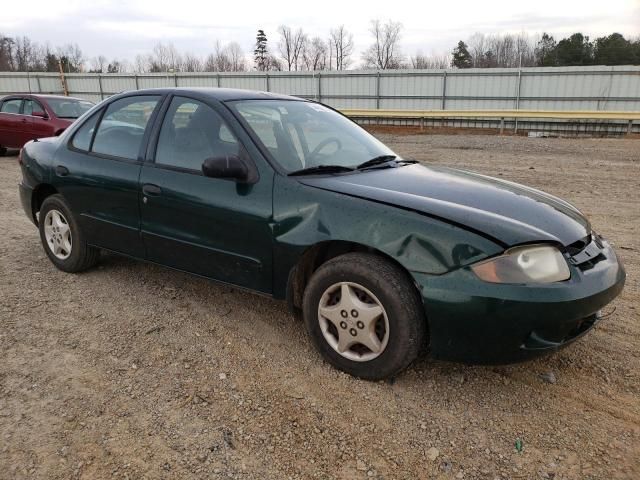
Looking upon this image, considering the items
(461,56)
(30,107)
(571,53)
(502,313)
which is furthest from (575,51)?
(502,313)

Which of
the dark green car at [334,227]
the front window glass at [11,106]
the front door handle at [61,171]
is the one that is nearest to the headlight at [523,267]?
the dark green car at [334,227]

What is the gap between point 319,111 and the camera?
4008 mm

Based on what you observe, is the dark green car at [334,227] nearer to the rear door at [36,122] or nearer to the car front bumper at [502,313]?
the car front bumper at [502,313]

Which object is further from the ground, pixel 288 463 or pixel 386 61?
pixel 386 61

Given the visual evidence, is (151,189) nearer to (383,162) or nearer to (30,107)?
(383,162)

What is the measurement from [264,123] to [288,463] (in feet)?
7.01

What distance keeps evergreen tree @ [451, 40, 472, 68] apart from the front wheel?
5845 centimetres

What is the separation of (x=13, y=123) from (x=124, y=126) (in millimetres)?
9963

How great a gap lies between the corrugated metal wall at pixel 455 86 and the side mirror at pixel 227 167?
67.0 ft

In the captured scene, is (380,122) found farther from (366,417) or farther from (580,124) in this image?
(366,417)

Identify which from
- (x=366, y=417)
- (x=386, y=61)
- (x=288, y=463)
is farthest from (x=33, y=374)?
(x=386, y=61)

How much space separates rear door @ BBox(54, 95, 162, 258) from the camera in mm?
3723

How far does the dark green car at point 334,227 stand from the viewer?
97.7 inches

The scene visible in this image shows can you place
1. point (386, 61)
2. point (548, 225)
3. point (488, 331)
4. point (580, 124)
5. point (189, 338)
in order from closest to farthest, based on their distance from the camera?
point (488, 331)
point (548, 225)
point (189, 338)
point (580, 124)
point (386, 61)
